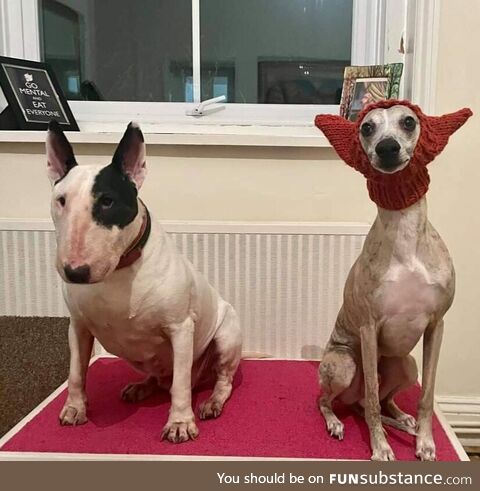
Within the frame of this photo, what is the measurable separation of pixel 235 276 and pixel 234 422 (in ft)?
1.78

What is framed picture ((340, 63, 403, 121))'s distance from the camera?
1650 millimetres

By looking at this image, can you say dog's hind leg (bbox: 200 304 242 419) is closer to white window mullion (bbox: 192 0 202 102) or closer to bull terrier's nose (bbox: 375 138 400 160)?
bull terrier's nose (bbox: 375 138 400 160)

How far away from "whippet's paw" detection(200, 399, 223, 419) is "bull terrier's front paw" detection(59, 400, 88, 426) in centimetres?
26

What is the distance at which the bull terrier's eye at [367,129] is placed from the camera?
98 centimetres

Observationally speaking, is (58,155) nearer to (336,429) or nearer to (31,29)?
(336,429)

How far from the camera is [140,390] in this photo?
4.46ft

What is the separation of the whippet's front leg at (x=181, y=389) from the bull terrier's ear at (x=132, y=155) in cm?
33

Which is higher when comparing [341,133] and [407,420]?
[341,133]

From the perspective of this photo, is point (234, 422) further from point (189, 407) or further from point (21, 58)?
point (21, 58)

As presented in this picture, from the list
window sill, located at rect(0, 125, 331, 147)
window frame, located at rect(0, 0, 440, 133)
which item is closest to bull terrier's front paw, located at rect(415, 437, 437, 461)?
window sill, located at rect(0, 125, 331, 147)

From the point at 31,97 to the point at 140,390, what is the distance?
978 millimetres

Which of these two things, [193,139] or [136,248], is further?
[193,139]

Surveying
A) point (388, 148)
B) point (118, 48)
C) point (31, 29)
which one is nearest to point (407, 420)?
point (388, 148)

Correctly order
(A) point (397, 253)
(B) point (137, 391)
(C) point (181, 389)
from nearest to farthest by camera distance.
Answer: (A) point (397, 253) → (C) point (181, 389) → (B) point (137, 391)
